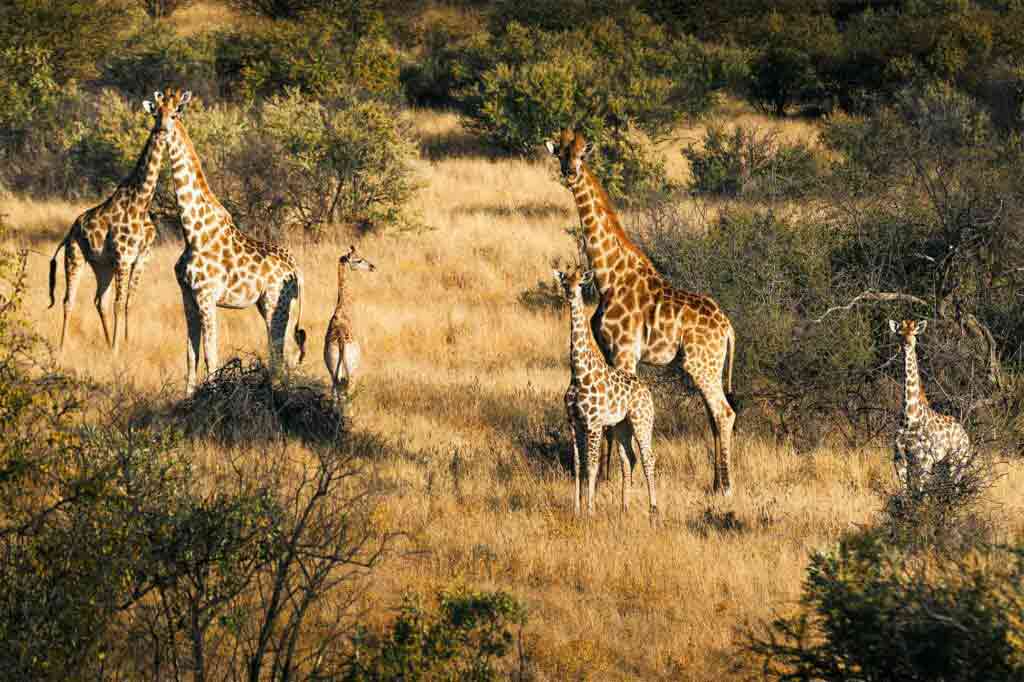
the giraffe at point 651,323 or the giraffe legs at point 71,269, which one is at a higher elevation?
the giraffe at point 651,323

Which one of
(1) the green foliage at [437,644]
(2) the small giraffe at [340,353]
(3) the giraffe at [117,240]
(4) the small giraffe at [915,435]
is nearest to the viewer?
(1) the green foliage at [437,644]

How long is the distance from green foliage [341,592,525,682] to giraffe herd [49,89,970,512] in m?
2.85

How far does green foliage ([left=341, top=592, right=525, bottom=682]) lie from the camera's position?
5.93 meters

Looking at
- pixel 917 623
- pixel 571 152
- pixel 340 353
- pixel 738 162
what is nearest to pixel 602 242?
pixel 571 152

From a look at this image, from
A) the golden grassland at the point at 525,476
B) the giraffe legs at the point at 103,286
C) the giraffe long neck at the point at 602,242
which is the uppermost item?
the giraffe long neck at the point at 602,242

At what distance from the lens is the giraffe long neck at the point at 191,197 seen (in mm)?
11852

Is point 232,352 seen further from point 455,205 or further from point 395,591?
point 455,205

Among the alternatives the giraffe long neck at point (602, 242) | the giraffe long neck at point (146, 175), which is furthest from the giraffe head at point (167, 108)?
the giraffe long neck at point (602, 242)

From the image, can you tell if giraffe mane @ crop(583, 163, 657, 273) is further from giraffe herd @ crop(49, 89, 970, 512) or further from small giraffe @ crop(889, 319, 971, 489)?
small giraffe @ crop(889, 319, 971, 489)

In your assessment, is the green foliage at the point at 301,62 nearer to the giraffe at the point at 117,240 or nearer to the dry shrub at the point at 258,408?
the giraffe at the point at 117,240

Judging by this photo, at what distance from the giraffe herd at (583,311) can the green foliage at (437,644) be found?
9.34 ft

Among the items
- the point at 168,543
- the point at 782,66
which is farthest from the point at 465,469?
the point at 782,66

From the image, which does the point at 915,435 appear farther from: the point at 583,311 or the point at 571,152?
the point at 571,152

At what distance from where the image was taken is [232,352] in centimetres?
1390
